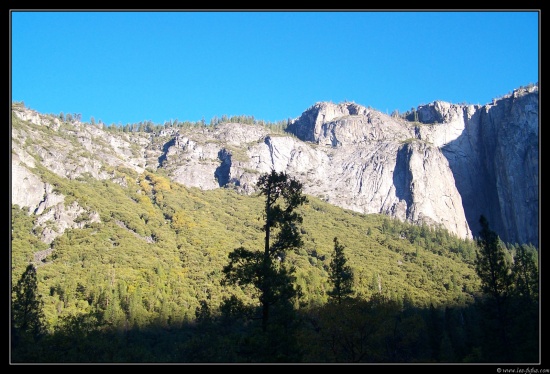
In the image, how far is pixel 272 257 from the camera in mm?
24453

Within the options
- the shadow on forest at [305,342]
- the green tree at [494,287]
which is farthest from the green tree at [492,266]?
the shadow on forest at [305,342]

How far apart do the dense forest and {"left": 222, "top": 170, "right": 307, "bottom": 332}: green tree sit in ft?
0.23

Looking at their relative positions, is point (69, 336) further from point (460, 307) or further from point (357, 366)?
point (460, 307)

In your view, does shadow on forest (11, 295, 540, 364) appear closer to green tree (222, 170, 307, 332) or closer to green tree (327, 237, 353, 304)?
green tree (222, 170, 307, 332)

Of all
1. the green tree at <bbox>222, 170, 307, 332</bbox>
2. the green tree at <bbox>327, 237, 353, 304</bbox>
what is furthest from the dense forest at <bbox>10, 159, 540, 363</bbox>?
the green tree at <bbox>327, 237, 353, 304</bbox>

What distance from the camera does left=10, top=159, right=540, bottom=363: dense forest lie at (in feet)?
84.0

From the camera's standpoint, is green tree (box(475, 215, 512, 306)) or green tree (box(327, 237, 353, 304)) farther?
green tree (box(327, 237, 353, 304))

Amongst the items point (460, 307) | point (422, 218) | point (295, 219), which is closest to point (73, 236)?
point (460, 307)

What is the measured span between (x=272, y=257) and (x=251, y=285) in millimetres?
77445

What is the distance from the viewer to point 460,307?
9769cm

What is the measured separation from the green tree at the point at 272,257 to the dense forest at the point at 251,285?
70 millimetres

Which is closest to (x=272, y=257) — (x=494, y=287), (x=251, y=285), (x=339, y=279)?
(x=339, y=279)

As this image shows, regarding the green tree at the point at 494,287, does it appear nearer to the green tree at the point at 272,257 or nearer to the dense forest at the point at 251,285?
the dense forest at the point at 251,285

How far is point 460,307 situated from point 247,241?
2542 inches
